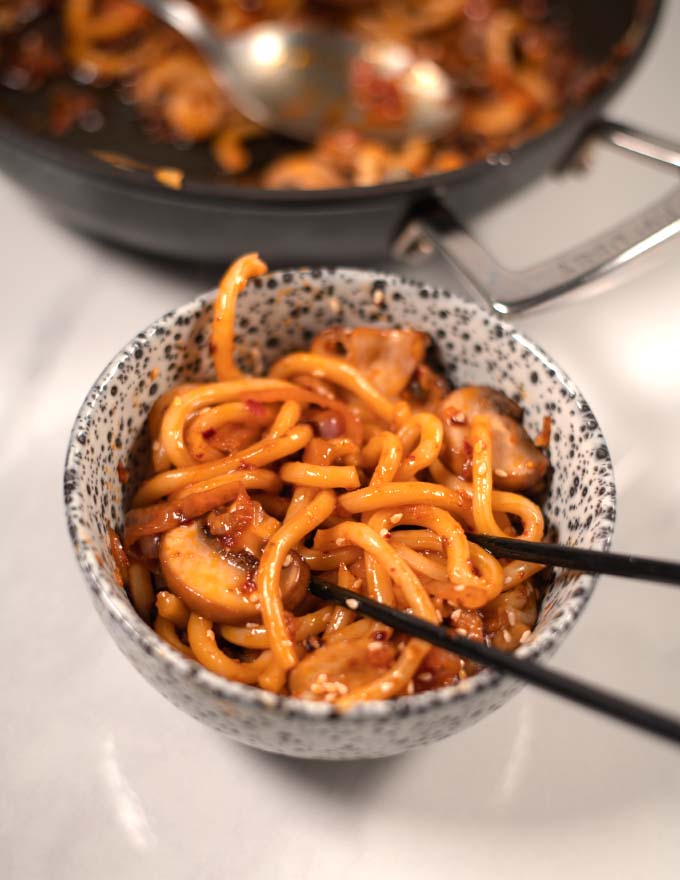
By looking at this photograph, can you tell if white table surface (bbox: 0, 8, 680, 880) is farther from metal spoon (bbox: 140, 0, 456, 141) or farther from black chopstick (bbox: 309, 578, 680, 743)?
metal spoon (bbox: 140, 0, 456, 141)

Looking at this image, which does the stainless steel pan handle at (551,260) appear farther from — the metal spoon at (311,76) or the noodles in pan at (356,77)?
the metal spoon at (311,76)

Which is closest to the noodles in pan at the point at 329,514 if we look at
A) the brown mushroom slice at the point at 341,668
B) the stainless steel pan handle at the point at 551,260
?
the brown mushroom slice at the point at 341,668

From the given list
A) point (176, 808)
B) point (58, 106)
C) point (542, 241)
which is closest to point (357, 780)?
point (176, 808)

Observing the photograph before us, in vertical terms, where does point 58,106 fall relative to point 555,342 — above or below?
above

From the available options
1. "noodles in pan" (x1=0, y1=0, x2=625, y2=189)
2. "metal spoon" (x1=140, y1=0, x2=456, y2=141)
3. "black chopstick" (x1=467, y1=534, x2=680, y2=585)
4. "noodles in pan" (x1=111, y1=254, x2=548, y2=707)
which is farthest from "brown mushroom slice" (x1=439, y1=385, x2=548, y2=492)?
"metal spoon" (x1=140, y1=0, x2=456, y2=141)

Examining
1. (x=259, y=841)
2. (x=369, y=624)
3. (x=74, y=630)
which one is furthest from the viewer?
(x=74, y=630)

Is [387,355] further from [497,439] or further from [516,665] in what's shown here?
[516,665]

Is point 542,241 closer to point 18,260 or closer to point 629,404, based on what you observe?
point 629,404
